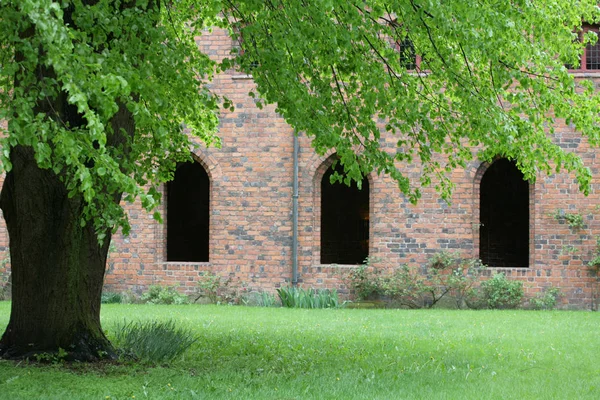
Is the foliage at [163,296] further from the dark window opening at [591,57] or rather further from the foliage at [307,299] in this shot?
the dark window opening at [591,57]

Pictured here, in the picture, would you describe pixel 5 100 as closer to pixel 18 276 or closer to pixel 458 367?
pixel 18 276

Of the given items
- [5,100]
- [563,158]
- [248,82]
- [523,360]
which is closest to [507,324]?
[523,360]

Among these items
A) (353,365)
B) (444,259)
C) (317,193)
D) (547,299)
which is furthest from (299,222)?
(353,365)

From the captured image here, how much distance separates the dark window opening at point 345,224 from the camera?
81.9 feet

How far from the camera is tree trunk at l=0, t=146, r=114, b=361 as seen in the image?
336 inches

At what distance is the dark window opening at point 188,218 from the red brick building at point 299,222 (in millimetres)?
6765

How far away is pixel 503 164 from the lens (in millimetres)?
22219

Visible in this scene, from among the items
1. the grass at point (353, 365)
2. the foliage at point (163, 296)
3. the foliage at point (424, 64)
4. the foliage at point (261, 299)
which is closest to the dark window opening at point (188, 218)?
the foliage at point (163, 296)

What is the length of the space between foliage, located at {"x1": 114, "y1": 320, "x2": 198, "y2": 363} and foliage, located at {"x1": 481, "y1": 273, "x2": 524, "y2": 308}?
8440mm

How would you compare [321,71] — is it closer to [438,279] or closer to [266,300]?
[266,300]

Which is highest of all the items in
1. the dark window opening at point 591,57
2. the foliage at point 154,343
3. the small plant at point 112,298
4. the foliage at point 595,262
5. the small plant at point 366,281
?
the dark window opening at point 591,57

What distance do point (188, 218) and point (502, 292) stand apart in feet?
36.9

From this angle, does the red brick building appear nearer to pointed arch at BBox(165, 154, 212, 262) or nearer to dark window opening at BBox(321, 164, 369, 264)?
pointed arch at BBox(165, 154, 212, 262)

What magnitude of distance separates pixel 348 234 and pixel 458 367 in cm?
1620
